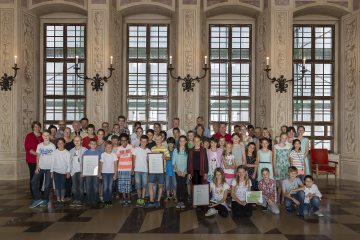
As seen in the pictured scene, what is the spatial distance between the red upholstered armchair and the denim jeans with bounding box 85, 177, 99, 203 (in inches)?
284

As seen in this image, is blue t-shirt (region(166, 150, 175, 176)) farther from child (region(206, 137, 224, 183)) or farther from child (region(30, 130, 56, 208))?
child (region(30, 130, 56, 208))

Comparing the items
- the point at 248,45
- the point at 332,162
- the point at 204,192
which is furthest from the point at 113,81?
the point at 332,162

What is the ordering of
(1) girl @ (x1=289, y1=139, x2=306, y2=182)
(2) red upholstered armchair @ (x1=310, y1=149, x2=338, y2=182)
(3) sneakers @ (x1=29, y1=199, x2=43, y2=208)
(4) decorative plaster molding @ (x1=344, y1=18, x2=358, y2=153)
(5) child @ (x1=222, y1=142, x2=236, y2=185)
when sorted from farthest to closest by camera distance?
(4) decorative plaster molding @ (x1=344, y1=18, x2=358, y2=153), (2) red upholstered armchair @ (x1=310, y1=149, x2=338, y2=182), (1) girl @ (x1=289, y1=139, x2=306, y2=182), (5) child @ (x1=222, y1=142, x2=236, y2=185), (3) sneakers @ (x1=29, y1=199, x2=43, y2=208)

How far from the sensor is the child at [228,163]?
237 inches

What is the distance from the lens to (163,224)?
16.0ft

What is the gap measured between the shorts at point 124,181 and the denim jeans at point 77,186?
864 mm

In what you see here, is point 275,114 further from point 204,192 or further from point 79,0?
point 79,0

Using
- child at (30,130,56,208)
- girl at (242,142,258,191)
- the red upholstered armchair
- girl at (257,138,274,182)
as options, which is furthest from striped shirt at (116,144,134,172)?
the red upholstered armchair

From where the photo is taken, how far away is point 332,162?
9.70 metres

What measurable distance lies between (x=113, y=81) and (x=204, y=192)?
20.2ft

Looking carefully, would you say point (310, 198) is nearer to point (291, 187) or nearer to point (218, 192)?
point (291, 187)

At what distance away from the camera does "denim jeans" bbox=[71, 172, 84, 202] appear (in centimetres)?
616

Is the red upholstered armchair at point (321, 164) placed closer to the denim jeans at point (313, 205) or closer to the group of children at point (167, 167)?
the group of children at point (167, 167)

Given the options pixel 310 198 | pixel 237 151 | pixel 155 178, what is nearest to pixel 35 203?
pixel 155 178
